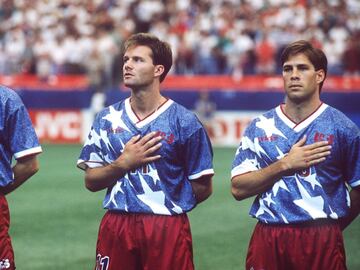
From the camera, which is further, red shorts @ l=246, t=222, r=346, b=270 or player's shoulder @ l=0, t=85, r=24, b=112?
player's shoulder @ l=0, t=85, r=24, b=112

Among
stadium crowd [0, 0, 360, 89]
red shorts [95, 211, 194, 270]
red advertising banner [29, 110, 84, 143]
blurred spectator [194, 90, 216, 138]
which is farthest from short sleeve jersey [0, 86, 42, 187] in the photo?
red advertising banner [29, 110, 84, 143]

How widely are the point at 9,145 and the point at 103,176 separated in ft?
2.05

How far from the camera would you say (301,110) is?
562 cm

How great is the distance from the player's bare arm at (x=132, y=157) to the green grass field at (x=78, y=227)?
3.63 meters

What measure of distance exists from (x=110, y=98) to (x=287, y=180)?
1697cm

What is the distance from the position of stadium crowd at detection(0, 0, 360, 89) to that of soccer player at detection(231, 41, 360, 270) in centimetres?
1552

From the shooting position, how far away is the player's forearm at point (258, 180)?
215 inches

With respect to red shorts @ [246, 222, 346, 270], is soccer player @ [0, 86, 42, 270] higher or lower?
higher

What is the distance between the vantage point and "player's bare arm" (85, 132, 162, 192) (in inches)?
226

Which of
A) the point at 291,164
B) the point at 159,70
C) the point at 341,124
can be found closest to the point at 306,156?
the point at 291,164

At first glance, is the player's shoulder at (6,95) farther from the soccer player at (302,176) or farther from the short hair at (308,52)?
the short hair at (308,52)

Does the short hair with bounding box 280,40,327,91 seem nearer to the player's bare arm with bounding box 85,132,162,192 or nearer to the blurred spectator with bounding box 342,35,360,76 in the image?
the player's bare arm with bounding box 85,132,162,192

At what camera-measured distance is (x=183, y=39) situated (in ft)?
77.7

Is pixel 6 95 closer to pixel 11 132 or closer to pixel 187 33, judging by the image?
pixel 11 132
